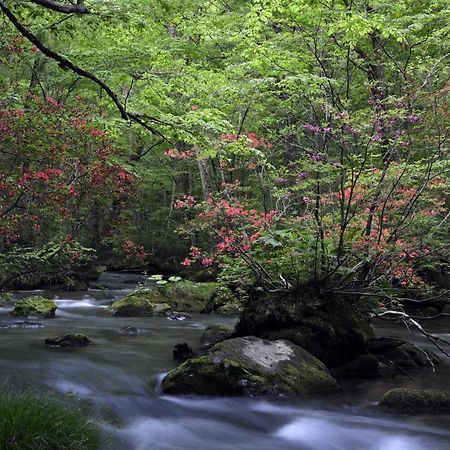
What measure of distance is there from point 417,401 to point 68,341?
6232mm

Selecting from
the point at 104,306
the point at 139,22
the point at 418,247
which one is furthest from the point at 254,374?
the point at 104,306

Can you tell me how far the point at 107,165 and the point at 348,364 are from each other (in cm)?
821

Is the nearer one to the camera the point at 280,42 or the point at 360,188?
the point at 360,188

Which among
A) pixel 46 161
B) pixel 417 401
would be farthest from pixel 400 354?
pixel 46 161

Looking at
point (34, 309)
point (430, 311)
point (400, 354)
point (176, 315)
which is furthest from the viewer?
point (430, 311)

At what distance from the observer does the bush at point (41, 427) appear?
393cm

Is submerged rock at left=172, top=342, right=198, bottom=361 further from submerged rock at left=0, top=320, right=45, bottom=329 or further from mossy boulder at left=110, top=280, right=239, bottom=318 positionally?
mossy boulder at left=110, top=280, right=239, bottom=318

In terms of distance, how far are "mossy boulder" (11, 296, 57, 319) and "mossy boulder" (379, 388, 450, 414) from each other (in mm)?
9276

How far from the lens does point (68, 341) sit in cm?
927

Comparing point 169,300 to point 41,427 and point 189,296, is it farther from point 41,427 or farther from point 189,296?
point 41,427

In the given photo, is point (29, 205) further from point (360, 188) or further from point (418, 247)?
point (418, 247)

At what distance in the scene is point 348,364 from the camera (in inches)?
325

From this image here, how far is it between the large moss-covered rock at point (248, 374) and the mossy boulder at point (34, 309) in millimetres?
6834

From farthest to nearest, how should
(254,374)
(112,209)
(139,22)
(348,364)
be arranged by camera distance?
1. (112,209)
2. (348,364)
3. (254,374)
4. (139,22)
